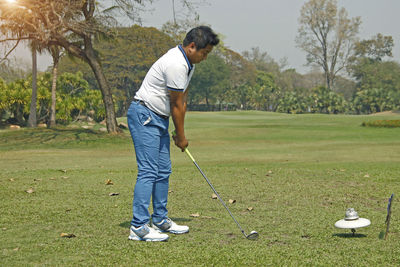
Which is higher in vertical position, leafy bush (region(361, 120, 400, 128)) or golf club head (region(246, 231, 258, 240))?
golf club head (region(246, 231, 258, 240))

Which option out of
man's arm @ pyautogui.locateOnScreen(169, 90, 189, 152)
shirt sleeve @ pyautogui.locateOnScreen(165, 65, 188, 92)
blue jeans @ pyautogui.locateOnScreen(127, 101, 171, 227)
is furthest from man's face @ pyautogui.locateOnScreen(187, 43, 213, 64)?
blue jeans @ pyautogui.locateOnScreen(127, 101, 171, 227)

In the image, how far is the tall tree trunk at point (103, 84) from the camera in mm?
25703

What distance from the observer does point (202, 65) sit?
8388cm

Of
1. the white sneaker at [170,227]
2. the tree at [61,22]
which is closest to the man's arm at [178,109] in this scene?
the white sneaker at [170,227]

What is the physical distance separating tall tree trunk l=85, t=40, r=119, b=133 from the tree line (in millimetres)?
51

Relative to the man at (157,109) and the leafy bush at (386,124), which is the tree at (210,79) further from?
the man at (157,109)

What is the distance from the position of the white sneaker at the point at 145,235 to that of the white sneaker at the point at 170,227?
1.14ft

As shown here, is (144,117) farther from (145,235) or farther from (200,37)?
(145,235)

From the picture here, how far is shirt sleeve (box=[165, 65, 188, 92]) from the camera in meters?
4.89

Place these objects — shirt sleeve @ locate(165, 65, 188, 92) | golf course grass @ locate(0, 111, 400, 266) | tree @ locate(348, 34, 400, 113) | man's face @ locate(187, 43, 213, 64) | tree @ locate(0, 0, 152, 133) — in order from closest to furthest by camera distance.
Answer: golf course grass @ locate(0, 111, 400, 266) < shirt sleeve @ locate(165, 65, 188, 92) < man's face @ locate(187, 43, 213, 64) < tree @ locate(0, 0, 152, 133) < tree @ locate(348, 34, 400, 113)

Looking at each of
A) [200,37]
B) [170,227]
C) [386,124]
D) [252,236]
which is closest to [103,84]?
[386,124]

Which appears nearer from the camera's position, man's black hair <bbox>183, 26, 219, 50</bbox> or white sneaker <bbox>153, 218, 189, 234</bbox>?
man's black hair <bbox>183, 26, 219, 50</bbox>

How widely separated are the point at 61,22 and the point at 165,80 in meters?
19.5

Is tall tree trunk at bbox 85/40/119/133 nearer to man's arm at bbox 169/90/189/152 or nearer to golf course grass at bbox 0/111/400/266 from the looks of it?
golf course grass at bbox 0/111/400/266
